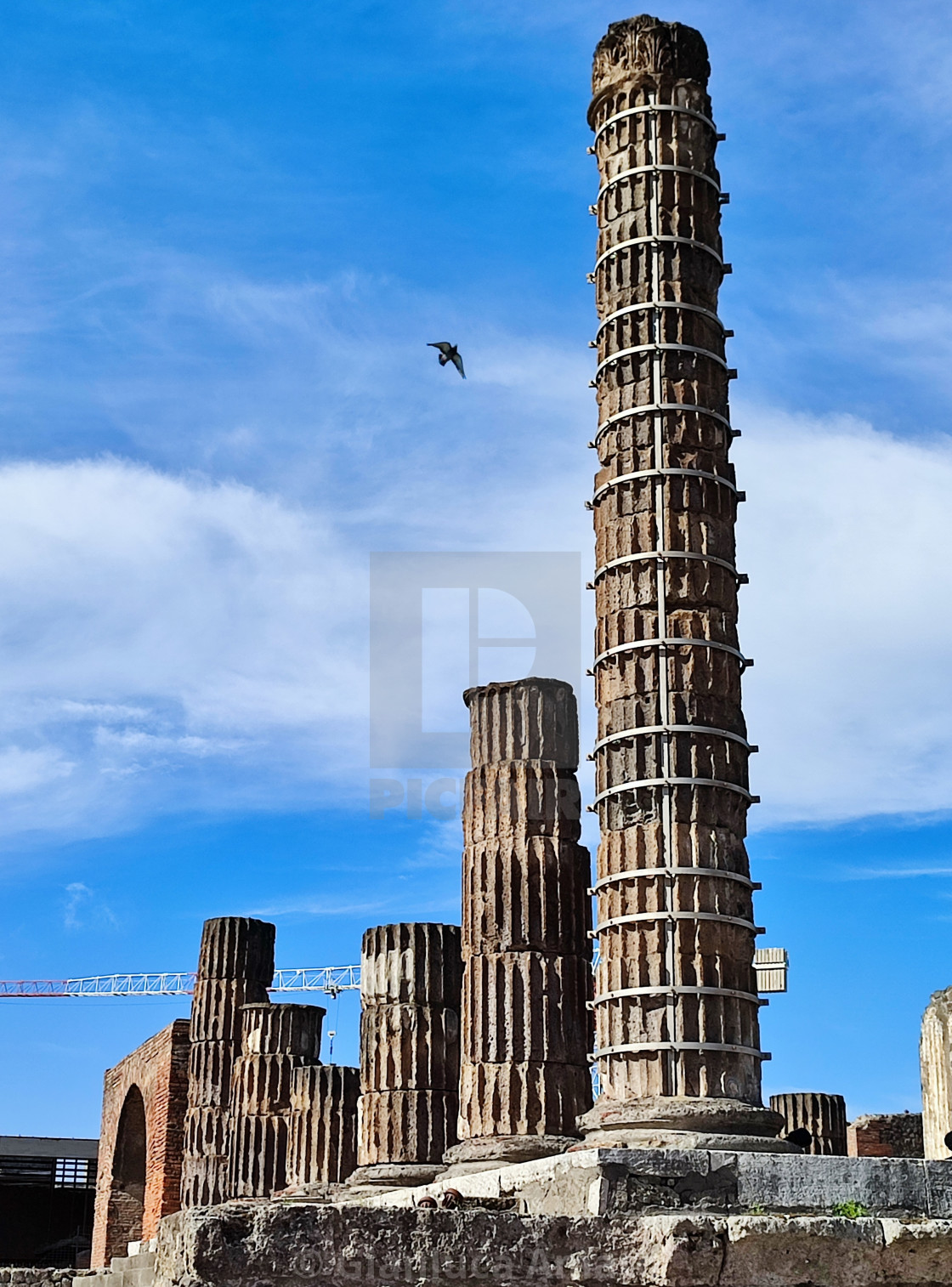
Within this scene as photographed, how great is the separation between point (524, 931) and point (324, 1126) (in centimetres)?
573

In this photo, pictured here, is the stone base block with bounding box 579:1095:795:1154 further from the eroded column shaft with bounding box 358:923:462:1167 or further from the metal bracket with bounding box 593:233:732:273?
the metal bracket with bounding box 593:233:732:273

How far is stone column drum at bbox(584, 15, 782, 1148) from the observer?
10.6 metres

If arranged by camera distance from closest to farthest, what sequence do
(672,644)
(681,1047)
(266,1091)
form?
(681,1047)
(672,644)
(266,1091)

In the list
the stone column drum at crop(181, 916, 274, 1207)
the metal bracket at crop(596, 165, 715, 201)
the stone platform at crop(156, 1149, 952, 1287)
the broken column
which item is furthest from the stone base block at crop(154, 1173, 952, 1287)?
the stone column drum at crop(181, 916, 274, 1207)

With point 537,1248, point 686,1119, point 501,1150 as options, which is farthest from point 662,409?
point 537,1248

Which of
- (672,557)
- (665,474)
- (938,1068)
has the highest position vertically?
(665,474)

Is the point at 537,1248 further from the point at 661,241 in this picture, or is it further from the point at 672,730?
the point at 661,241

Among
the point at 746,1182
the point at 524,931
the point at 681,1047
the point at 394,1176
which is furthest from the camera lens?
the point at 394,1176

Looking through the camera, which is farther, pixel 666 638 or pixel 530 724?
pixel 530 724

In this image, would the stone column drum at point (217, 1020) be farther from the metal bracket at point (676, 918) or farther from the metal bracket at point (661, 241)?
the metal bracket at point (661, 241)

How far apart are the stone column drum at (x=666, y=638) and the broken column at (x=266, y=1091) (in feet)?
30.5

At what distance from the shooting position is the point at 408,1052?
50.9ft

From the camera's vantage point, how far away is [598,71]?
42.1ft

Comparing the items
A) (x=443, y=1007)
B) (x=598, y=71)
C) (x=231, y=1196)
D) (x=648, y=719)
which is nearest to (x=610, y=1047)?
(x=648, y=719)
